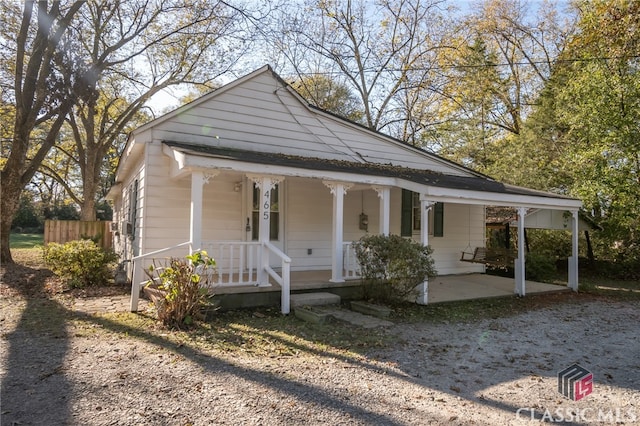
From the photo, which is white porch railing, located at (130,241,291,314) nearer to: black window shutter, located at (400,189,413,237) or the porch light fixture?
the porch light fixture

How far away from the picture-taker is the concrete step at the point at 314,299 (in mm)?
6878

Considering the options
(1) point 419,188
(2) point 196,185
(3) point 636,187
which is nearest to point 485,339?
(1) point 419,188

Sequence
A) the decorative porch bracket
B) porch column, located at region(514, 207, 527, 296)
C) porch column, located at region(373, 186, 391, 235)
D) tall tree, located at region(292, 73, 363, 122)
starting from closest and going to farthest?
1. the decorative porch bracket
2. porch column, located at region(373, 186, 391, 235)
3. porch column, located at region(514, 207, 527, 296)
4. tall tree, located at region(292, 73, 363, 122)

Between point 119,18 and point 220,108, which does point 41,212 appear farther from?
point 220,108

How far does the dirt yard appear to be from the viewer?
3.24m

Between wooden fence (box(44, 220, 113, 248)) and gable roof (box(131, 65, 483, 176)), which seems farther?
wooden fence (box(44, 220, 113, 248))

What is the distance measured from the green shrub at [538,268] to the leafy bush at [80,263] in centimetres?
1172

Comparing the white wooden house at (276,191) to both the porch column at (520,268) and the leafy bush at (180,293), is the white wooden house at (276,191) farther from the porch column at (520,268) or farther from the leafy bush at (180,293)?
the leafy bush at (180,293)

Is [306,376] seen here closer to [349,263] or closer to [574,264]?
[349,263]

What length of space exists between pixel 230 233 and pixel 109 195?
11.4m

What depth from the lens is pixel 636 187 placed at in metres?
11.0

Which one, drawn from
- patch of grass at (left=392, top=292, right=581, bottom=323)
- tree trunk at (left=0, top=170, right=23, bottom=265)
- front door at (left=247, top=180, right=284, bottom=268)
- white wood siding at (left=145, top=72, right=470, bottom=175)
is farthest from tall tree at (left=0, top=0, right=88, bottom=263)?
patch of grass at (left=392, top=292, right=581, bottom=323)
